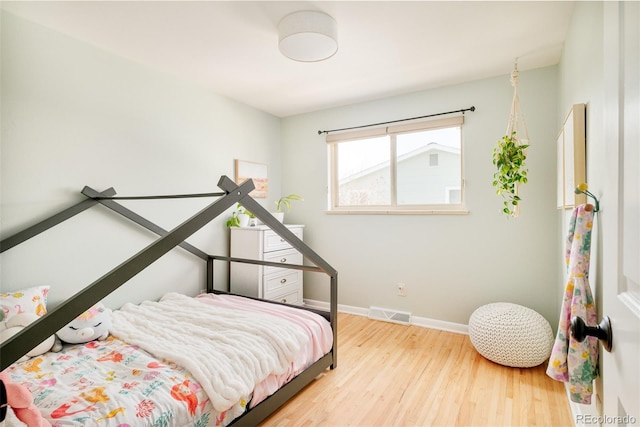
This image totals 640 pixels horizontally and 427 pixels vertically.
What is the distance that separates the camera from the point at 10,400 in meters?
1.01

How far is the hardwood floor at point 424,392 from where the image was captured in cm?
173

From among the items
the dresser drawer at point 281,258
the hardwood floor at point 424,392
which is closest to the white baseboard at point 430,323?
the hardwood floor at point 424,392

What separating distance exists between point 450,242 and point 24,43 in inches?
141

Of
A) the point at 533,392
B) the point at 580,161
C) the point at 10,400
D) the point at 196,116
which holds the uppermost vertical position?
the point at 196,116

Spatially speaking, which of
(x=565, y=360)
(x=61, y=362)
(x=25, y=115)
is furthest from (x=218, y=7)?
(x=565, y=360)

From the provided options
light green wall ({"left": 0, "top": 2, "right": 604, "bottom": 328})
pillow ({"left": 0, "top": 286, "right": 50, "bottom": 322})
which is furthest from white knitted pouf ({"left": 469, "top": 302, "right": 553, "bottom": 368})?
pillow ({"left": 0, "top": 286, "right": 50, "bottom": 322})

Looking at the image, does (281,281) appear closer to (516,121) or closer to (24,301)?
(24,301)

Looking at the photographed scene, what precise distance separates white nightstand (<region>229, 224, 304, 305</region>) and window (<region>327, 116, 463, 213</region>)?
A: 93 centimetres

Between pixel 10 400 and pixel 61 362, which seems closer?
pixel 10 400

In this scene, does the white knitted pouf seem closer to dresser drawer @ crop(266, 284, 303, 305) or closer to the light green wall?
the light green wall

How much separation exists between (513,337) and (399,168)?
1.87 meters

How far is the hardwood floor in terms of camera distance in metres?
1.73

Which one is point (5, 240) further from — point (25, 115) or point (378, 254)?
point (378, 254)

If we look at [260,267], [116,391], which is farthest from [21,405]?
[260,267]
